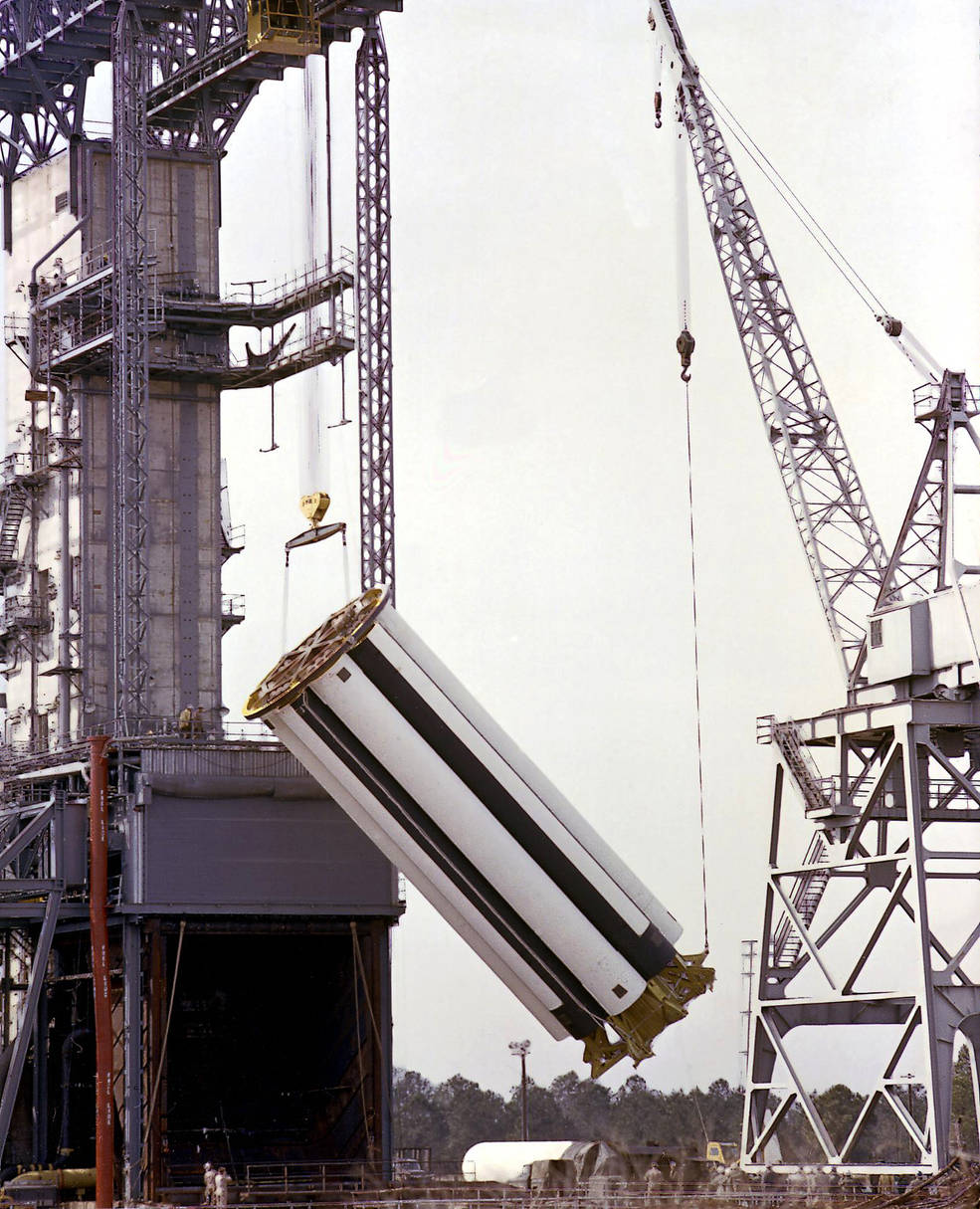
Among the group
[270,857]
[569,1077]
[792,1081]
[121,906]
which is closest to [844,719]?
[792,1081]

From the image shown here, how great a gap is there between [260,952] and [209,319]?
24.2 m

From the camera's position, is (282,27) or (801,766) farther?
(282,27)

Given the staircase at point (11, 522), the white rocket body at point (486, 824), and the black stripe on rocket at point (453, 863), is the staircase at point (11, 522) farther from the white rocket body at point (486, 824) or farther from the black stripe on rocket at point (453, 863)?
the black stripe on rocket at point (453, 863)

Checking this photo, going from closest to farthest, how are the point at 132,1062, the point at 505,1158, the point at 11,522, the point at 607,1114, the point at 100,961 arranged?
the point at 132,1062
the point at 100,961
the point at 505,1158
the point at 11,522
the point at 607,1114

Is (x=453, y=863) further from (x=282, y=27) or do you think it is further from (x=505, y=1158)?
(x=282, y=27)

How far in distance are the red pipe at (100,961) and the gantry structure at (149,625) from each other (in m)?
0.09

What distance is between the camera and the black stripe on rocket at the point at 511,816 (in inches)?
2133

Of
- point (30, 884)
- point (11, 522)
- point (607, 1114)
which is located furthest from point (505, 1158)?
point (607, 1114)

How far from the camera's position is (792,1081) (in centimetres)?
6178

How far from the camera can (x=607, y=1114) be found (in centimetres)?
15200

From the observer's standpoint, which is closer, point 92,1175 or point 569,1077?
point 92,1175

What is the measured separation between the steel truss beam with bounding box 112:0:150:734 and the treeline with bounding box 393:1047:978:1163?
64.7 metres

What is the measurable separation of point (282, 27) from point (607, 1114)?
332 ft

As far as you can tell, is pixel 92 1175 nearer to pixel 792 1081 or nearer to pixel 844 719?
pixel 792 1081
